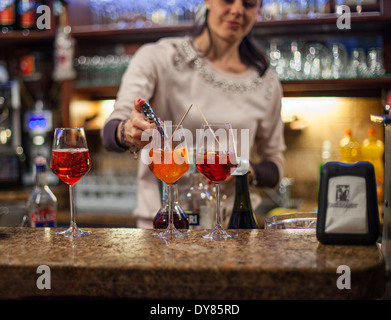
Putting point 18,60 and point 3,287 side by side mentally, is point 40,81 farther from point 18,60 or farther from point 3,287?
point 3,287

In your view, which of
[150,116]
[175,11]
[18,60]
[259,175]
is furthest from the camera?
[18,60]

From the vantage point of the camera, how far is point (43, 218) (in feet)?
4.95

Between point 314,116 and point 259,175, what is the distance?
189 cm

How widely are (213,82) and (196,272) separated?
1.27 meters

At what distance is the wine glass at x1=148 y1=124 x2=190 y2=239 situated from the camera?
44.1 inches

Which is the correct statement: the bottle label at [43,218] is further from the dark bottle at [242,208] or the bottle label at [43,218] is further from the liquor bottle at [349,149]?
the liquor bottle at [349,149]

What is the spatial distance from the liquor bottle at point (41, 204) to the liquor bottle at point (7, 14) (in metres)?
2.55

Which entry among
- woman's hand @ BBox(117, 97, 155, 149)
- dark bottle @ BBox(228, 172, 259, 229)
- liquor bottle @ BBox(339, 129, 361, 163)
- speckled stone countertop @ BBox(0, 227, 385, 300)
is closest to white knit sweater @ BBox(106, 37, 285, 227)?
dark bottle @ BBox(228, 172, 259, 229)

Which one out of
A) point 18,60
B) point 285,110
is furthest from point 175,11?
point 18,60

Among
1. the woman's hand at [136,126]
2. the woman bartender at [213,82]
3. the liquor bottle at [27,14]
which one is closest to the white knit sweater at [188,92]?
the woman bartender at [213,82]

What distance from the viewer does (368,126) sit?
3.52m

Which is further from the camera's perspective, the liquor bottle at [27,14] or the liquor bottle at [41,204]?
the liquor bottle at [27,14]

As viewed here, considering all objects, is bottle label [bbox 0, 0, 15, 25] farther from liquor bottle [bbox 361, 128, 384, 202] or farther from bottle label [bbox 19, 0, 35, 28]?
liquor bottle [bbox 361, 128, 384, 202]

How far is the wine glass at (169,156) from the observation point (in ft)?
3.68
